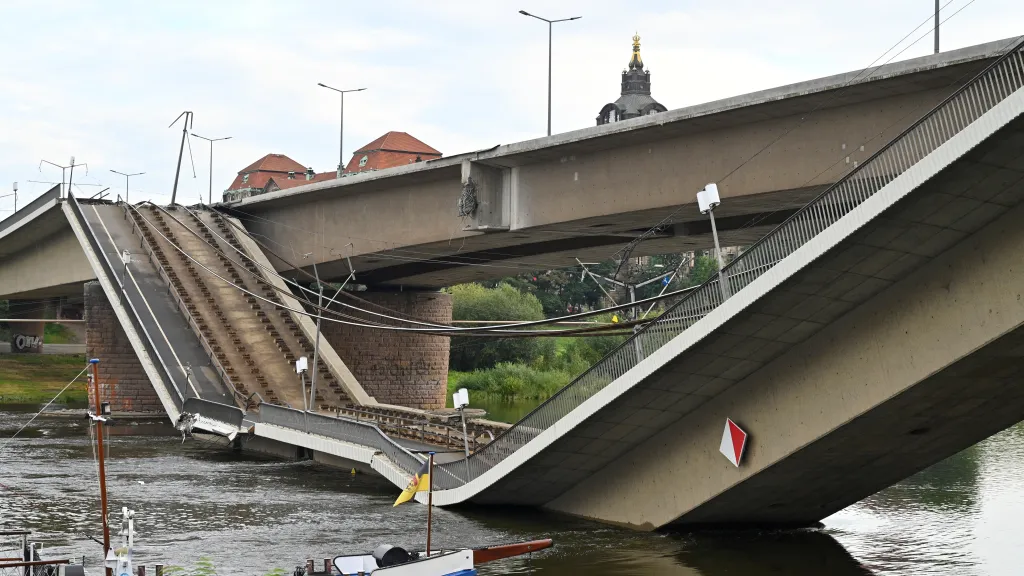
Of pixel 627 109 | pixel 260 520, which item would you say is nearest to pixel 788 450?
pixel 260 520

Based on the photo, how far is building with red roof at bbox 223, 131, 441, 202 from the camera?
121562 mm

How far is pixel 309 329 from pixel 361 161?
84.7 m

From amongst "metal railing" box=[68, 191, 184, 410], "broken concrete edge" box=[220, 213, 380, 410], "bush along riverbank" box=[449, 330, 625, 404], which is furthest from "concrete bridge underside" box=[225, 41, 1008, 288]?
"bush along riverbank" box=[449, 330, 625, 404]

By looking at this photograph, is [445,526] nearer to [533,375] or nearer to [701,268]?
[533,375]

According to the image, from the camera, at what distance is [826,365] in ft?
67.6

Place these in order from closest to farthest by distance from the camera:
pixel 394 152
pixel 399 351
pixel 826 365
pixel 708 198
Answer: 1. pixel 826 365
2. pixel 708 198
3. pixel 399 351
4. pixel 394 152

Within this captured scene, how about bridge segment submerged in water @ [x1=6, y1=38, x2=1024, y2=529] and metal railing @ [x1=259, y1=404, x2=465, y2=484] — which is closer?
bridge segment submerged in water @ [x1=6, y1=38, x2=1024, y2=529]

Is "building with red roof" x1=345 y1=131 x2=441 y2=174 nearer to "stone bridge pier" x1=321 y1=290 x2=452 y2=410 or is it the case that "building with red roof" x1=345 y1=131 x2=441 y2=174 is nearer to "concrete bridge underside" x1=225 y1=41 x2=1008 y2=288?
"stone bridge pier" x1=321 y1=290 x2=452 y2=410

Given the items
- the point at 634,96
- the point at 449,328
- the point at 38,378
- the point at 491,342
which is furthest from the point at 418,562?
the point at 634,96

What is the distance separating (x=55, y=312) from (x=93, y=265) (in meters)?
41.9

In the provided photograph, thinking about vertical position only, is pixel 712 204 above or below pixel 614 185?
below

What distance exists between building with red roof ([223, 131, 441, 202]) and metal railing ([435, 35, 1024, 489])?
88215 millimetres

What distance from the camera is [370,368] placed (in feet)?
178

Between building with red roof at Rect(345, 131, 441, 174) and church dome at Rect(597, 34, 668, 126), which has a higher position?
church dome at Rect(597, 34, 668, 126)
